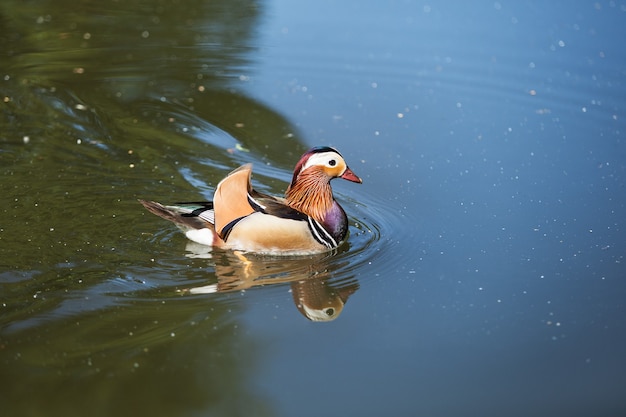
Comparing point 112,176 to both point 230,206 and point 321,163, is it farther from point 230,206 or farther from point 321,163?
point 321,163

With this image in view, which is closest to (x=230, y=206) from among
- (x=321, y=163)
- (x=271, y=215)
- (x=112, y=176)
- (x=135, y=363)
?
(x=271, y=215)

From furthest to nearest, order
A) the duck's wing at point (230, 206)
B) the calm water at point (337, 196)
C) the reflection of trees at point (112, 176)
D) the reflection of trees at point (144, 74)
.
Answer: the reflection of trees at point (144, 74), the duck's wing at point (230, 206), the calm water at point (337, 196), the reflection of trees at point (112, 176)

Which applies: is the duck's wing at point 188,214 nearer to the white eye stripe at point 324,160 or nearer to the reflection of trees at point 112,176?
the reflection of trees at point 112,176

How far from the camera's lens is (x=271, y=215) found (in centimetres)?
760

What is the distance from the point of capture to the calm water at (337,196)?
19.5ft

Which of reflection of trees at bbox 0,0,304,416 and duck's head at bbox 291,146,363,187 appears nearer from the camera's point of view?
reflection of trees at bbox 0,0,304,416

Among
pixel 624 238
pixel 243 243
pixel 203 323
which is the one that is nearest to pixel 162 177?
pixel 243 243

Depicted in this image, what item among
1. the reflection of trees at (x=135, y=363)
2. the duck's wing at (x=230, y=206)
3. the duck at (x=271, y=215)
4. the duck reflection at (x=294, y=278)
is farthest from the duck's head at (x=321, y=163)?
the reflection of trees at (x=135, y=363)

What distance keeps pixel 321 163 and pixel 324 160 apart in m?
0.04

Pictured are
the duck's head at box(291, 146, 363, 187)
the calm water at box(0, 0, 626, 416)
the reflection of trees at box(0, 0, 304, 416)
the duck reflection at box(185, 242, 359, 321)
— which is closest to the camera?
the reflection of trees at box(0, 0, 304, 416)

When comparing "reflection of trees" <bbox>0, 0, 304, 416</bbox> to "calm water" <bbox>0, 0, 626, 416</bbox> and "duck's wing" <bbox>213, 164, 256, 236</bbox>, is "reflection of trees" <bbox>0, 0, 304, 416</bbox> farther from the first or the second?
"duck's wing" <bbox>213, 164, 256, 236</bbox>

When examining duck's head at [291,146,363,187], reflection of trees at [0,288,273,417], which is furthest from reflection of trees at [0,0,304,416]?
duck's head at [291,146,363,187]

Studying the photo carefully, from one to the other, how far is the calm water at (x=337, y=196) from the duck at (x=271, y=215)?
16 centimetres

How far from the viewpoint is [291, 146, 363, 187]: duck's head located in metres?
7.81
